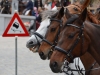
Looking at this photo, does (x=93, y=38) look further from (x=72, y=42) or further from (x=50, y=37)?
(x=50, y=37)

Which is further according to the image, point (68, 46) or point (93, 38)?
point (93, 38)

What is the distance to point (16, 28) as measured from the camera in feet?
27.1

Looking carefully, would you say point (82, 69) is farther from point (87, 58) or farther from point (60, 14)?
point (60, 14)

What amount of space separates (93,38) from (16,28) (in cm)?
381

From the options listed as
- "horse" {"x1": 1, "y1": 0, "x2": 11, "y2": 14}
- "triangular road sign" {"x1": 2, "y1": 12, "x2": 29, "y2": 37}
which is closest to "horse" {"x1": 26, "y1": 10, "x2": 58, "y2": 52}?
"triangular road sign" {"x1": 2, "y1": 12, "x2": 29, "y2": 37}

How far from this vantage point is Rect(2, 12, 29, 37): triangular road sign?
317 inches

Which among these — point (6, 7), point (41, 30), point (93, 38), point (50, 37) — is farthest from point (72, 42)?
point (6, 7)

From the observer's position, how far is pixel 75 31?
4.56 m

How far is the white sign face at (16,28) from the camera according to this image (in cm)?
809

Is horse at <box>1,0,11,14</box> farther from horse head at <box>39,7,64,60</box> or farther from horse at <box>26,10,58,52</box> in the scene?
horse head at <box>39,7,64,60</box>

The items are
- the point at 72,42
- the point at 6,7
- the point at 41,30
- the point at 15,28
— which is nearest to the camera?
the point at 72,42

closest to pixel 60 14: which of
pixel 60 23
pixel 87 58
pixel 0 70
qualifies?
pixel 60 23

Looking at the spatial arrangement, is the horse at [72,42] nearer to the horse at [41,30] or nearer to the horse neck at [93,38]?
the horse neck at [93,38]

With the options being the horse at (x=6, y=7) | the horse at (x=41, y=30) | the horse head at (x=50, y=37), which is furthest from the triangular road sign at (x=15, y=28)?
the horse at (x=6, y=7)
